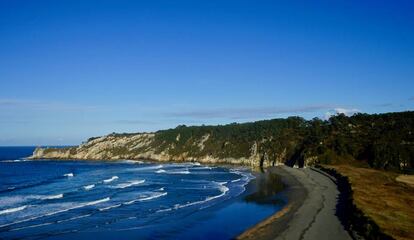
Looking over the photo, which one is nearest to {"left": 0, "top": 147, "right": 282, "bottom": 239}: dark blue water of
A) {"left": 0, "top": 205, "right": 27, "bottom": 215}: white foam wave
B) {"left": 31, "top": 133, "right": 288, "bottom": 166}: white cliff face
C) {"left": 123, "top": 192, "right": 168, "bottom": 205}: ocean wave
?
{"left": 123, "top": 192, "right": 168, "bottom": 205}: ocean wave

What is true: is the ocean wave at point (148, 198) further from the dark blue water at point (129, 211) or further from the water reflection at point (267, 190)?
the water reflection at point (267, 190)

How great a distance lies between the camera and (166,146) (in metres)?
163

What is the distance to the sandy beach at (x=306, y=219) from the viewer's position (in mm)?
33875

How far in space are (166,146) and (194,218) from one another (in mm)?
119517

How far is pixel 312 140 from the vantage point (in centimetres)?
11075

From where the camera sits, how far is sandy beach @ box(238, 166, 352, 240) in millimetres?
33875

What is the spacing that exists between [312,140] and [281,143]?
12681mm

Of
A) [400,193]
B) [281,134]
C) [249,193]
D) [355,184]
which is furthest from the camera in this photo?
[281,134]

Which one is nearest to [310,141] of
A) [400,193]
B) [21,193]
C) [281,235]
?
[400,193]

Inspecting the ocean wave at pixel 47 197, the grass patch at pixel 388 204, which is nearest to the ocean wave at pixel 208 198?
the grass patch at pixel 388 204

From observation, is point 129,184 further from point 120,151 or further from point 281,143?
point 120,151

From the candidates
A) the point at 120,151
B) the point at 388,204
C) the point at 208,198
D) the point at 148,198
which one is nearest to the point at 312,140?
the point at 208,198

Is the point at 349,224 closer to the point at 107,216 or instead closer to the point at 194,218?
→ the point at 194,218

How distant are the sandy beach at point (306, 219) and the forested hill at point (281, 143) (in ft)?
107
